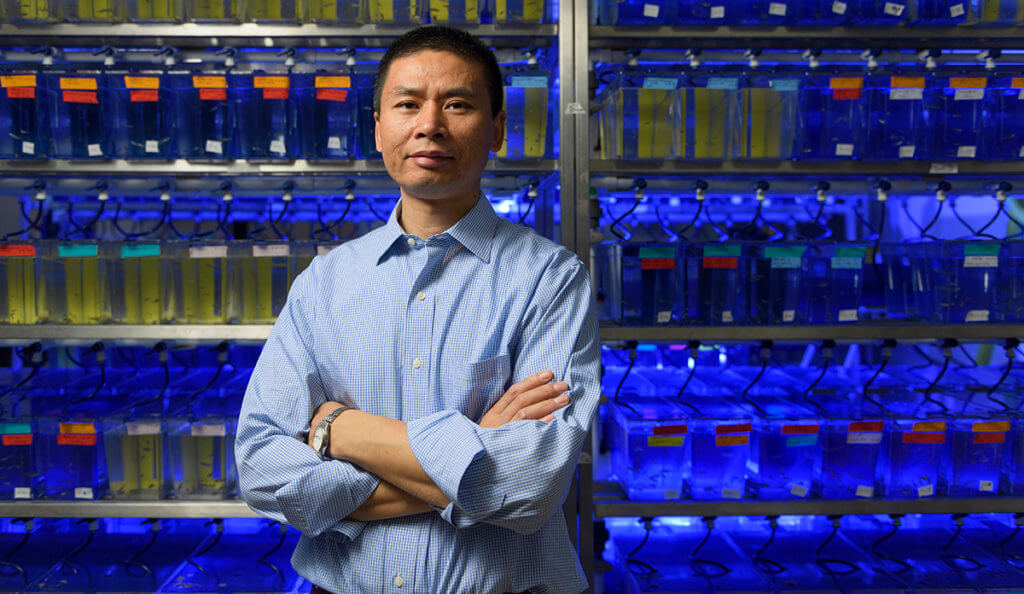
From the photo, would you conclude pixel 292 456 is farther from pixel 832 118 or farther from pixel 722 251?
pixel 832 118

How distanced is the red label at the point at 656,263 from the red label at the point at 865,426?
2.77 feet

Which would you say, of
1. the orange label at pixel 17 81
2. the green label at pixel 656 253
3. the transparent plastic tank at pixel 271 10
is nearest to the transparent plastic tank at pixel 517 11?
the transparent plastic tank at pixel 271 10

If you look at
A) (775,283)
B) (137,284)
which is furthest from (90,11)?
(775,283)

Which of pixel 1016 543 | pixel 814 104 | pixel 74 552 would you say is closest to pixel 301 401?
pixel 74 552

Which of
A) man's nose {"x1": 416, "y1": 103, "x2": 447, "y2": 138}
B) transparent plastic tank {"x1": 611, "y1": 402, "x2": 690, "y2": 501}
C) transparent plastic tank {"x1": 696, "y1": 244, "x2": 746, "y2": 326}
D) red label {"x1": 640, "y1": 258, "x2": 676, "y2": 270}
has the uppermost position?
man's nose {"x1": 416, "y1": 103, "x2": 447, "y2": 138}

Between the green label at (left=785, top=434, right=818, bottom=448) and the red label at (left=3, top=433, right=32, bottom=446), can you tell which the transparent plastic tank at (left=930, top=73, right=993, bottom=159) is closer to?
the green label at (left=785, top=434, right=818, bottom=448)

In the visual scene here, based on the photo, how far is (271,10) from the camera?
6.86ft

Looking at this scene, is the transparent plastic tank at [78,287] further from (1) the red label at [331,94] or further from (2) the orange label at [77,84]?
(1) the red label at [331,94]

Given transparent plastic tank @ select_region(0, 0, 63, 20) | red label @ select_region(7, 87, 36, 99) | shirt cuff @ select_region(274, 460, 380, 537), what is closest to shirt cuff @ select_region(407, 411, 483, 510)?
shirt cuff @ select_region(274, 460, 380, 537)

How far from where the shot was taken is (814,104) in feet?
7.10

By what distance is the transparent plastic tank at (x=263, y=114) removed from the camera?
2096 millimetres

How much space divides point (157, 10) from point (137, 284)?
3.12 ft

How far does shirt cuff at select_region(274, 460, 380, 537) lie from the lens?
1.02 m

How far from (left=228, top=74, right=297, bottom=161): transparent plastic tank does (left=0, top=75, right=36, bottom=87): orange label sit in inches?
25.5
